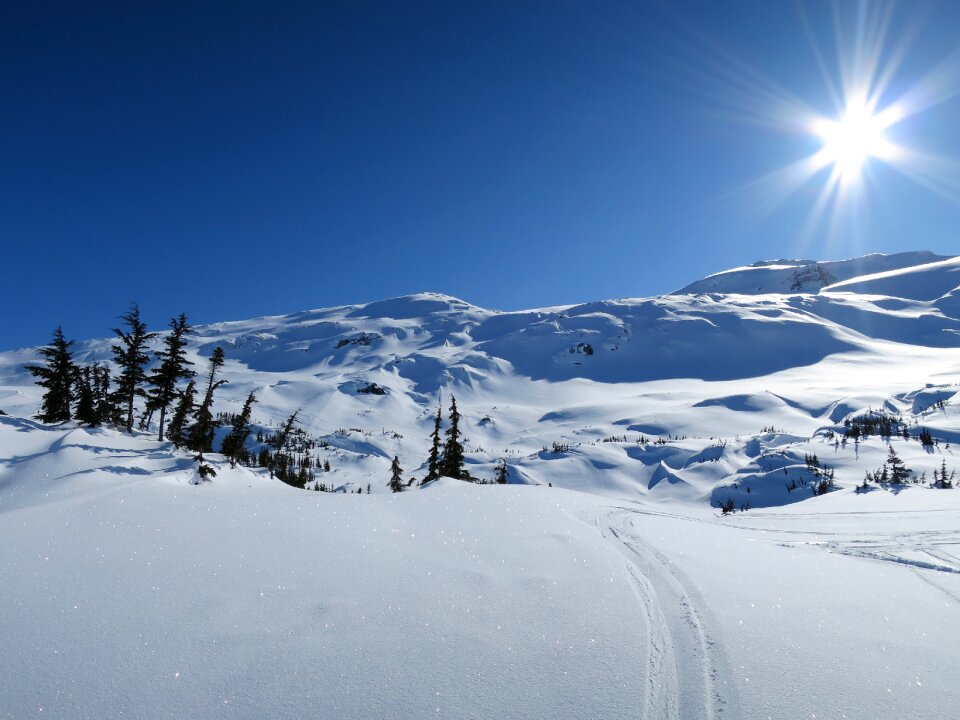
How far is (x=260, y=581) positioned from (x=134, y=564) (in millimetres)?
2152

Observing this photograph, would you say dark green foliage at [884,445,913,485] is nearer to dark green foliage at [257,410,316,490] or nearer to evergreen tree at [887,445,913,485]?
evergreen tree at [887,445,913,485]

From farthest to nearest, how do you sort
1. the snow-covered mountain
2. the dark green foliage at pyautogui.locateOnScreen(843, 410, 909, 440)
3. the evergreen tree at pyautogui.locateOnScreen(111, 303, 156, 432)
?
the dark green foliage at pyautogui.locateOnScreen(843, 410, 909, 440), the evergreen tree at pyautogui.locateOnScreen(111, 303, 156, 432), the snow-covered mountain

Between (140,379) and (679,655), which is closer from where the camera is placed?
(679,655)

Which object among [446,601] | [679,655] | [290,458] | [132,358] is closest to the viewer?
[679,655]

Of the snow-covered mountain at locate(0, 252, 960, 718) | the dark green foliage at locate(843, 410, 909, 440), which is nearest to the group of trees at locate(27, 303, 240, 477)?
the snow-covered mountain at locate(0, 252, 960, 718)

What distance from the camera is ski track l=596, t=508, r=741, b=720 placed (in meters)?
4.96

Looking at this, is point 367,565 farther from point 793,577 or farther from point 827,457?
point 827,457

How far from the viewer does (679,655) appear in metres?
5.87

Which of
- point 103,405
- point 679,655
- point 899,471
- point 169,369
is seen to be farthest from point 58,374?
point 899,471

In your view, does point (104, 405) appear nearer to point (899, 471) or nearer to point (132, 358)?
point (132, 358)

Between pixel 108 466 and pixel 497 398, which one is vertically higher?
pixel 497 398

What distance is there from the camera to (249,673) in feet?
16.8

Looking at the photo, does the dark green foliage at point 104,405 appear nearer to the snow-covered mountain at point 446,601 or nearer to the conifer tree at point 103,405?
the conifer tree at point 103,405

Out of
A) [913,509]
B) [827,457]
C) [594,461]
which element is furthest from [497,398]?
[913,509]
